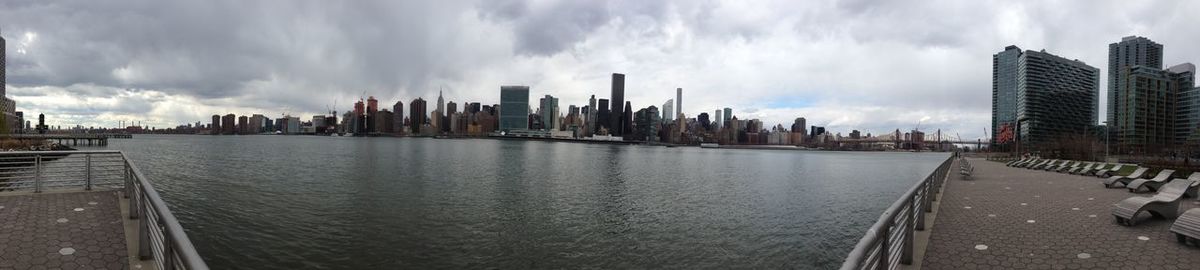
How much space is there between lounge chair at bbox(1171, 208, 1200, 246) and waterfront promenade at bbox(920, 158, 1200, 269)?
21 centimetres

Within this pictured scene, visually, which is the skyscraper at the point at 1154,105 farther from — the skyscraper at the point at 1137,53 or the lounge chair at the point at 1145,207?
the lounge chair at the point at 1145,207

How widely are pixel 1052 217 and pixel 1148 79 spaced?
120 m

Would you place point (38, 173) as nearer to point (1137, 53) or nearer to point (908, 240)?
point (908, 240)

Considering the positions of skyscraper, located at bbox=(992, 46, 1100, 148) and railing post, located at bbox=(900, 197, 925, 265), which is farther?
skyscraper, located at bbox=(992, 46, 1100, 148)

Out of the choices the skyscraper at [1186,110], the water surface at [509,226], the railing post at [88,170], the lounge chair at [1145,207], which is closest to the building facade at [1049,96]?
the skyscraper at [1186,110]

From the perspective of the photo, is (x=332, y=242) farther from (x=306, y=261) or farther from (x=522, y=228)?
(x=522, y=228)

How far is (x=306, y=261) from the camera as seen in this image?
11758 millimetres

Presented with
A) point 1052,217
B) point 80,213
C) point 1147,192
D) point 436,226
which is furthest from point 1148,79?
point 80,213

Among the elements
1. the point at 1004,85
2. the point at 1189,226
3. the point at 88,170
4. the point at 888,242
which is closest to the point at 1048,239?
the point at 1189,226

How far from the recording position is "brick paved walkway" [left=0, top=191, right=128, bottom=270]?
21.4ft

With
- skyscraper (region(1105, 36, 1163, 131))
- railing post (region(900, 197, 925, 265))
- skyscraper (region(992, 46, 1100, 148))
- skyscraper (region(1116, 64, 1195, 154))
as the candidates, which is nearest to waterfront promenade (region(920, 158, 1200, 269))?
railing post (region(900, 197, 925, 265))

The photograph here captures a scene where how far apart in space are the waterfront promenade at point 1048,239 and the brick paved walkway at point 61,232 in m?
10.6

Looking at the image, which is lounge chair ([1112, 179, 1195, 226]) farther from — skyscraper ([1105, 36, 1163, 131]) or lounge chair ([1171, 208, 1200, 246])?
skyscraper ([1105, 36, 1163, 131])

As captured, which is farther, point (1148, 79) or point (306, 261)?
point (1148, 79)
